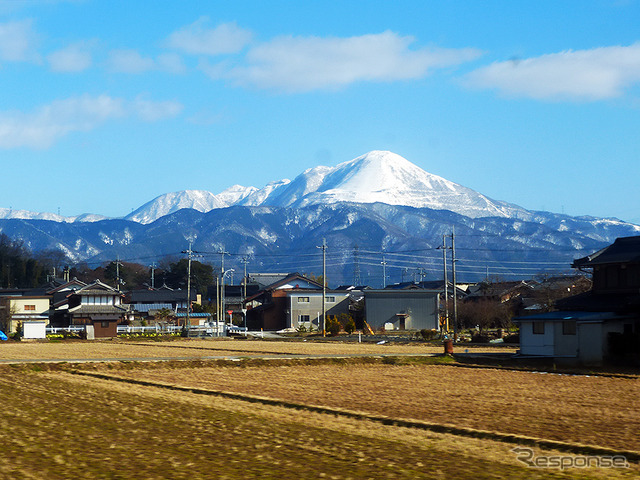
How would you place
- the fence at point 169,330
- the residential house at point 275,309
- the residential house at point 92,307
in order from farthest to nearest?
1. the residential house at point 275,309
2. the residential house at point 92,307
3. the fence at point 169,330

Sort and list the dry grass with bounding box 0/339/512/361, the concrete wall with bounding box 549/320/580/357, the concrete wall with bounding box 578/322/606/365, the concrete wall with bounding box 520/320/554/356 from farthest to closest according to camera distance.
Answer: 1. the dry grass with bounding box 0/339/512/361
2. the concrete wall with bounding box 520/320/554/356
3. the concrete wall with bounding box 549/320/580/357
4. the concrete wall with bounding box 578/322/606/365

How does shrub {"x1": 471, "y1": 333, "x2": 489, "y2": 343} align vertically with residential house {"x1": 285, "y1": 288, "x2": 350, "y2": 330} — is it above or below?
below

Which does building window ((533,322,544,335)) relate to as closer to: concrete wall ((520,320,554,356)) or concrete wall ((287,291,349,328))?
concrete wall ((520,320,554,356))

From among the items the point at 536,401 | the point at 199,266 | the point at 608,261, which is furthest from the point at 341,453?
the point at 199,266

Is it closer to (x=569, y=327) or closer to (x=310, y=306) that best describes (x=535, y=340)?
(x=569, y=327)

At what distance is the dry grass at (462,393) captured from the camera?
53.2 feet

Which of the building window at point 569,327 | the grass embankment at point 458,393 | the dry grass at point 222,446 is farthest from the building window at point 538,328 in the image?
the dry grass at point 222,446

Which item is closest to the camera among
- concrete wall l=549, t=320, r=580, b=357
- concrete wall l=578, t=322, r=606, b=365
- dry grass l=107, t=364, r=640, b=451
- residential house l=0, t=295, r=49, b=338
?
dry grass l=107, t=364, r=640, b=451

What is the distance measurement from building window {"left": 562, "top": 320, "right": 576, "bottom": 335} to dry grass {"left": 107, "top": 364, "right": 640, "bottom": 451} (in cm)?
680

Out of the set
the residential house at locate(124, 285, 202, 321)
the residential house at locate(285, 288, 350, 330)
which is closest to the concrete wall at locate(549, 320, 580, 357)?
the residential house at locate(285, 288, 350, 330)

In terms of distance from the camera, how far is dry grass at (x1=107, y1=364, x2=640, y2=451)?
16203 mm

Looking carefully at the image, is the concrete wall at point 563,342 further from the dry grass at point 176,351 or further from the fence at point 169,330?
the fence at point 169,330

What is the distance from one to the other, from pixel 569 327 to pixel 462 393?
52.6 ft

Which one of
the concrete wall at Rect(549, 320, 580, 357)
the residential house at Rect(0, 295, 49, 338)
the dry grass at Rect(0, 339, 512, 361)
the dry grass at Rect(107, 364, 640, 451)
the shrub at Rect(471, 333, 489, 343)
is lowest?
the dry grass at Rect(107, 364, 640, 451)
